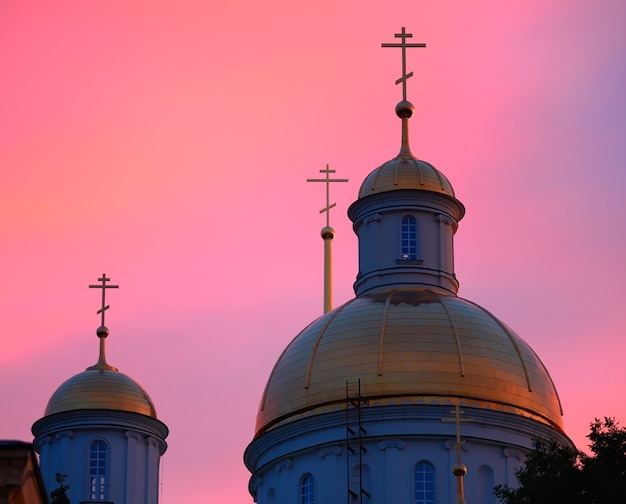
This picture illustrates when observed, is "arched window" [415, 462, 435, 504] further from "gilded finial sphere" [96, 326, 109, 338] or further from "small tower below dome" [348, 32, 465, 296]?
"gilded finial sphere" [96, 326, 109, 338]

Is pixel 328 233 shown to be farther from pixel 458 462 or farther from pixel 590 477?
pixel 590 477

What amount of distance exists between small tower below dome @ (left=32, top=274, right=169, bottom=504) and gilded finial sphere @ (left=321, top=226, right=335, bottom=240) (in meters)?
9.67

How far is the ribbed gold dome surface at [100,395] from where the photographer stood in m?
48.9

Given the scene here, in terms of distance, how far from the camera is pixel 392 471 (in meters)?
44.7

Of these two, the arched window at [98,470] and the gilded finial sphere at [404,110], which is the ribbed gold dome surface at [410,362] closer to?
the arched window at [98,470]

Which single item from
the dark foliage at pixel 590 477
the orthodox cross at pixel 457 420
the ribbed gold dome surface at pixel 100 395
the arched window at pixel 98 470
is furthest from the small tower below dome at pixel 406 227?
the dark foliage at pixel 590 477

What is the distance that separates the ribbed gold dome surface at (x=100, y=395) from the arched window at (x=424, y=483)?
8125 millimetres

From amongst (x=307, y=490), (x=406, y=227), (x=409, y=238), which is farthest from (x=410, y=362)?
(x=406, y=227)

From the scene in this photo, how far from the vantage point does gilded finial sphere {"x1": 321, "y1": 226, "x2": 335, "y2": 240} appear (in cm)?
5712

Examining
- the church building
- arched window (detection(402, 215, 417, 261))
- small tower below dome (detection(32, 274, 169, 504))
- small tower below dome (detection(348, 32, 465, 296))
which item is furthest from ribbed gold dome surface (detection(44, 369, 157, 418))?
arched window (detection(402, 215, 417, 261))

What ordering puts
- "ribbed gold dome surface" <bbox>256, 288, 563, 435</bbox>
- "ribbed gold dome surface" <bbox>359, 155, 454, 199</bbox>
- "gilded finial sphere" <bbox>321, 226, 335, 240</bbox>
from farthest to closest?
"gilded finial sphere" <bbox>321, 226, 335, 240</bbox> < "ribbed gold dome surface" <bbox>359, 155, 454, 199</bbox> < "ribbed gold dome surface" <bbox>256, 288, 563, 435</bbox>

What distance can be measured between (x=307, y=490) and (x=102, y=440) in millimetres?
6077

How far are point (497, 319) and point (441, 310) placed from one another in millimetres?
1762

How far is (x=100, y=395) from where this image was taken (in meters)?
49.1
